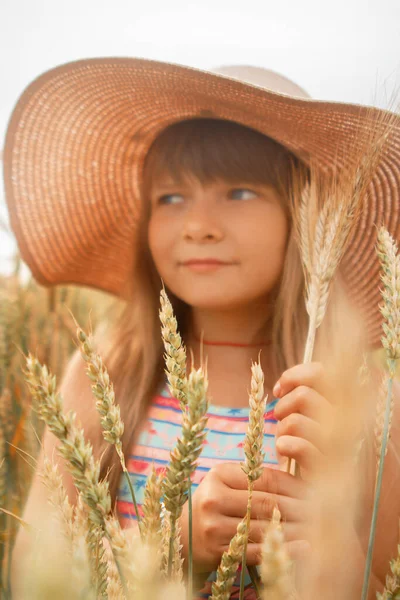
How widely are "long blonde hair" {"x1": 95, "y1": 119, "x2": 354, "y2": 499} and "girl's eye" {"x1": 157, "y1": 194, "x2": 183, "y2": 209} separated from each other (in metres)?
0.05

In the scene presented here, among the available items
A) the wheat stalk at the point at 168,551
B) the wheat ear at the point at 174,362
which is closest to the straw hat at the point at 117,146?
the wheat ear at the point at 174,362

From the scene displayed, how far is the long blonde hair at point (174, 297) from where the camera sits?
1.03 metres

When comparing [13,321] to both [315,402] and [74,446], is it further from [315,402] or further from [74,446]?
[74,446]

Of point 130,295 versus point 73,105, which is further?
point 130,295

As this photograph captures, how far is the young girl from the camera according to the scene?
96 centimetres

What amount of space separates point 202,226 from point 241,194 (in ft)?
0.41

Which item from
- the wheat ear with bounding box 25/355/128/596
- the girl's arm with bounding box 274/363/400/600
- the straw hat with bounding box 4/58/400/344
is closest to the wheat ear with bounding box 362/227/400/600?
the girl's arm with bounding box 274/363/400/600

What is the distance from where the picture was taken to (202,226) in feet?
3.15

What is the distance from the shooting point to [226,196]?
40.5 inches

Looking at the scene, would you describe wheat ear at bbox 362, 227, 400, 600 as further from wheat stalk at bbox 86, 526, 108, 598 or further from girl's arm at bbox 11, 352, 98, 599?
girl's arm at bbox 11, 352, 98, 599

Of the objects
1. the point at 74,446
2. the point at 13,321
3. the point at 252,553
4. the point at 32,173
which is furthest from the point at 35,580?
the point at 32,173

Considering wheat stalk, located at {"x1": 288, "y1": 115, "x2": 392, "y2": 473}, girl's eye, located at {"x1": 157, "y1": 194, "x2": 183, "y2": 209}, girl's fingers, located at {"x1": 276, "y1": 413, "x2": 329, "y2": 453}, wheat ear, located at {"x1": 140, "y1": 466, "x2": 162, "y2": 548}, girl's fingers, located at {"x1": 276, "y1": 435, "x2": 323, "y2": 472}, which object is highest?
girl's eye, located at {"x1": 157, "y1": 194, "x2": 183, "y2": 209}

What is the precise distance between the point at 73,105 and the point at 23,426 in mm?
702

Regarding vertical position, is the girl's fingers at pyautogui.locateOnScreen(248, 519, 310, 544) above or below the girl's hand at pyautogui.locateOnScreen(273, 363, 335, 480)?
below
